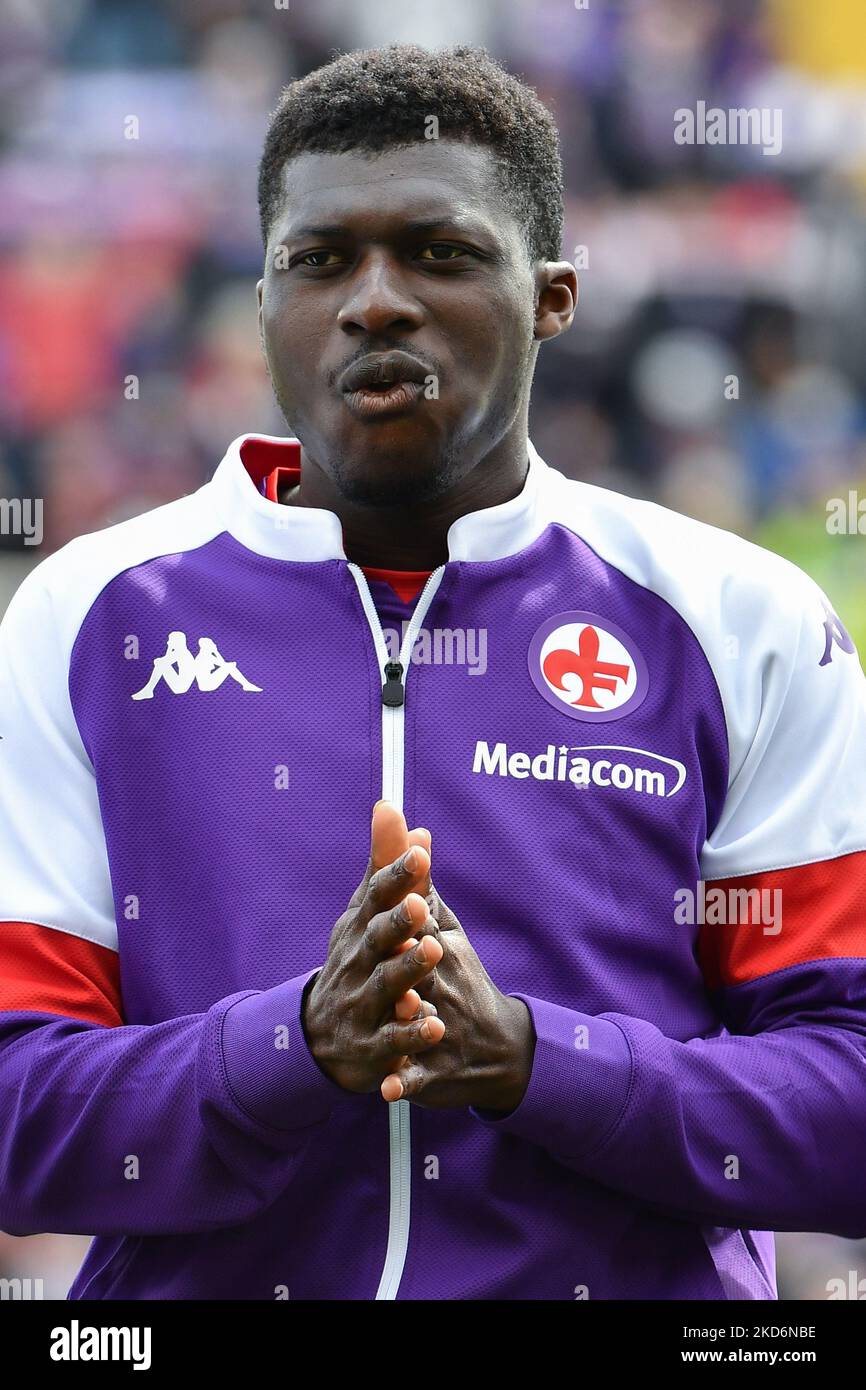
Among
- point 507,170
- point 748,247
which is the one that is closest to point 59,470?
point 748,247

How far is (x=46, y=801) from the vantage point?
6.43 ft

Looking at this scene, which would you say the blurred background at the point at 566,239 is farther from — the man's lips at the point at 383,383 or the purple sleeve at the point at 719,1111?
the purple sleeve at the point at 719,1111

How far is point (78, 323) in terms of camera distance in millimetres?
5867

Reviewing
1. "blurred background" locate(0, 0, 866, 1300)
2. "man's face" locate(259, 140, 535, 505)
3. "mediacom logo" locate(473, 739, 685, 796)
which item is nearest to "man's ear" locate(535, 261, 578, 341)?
"man's face" locate(259, 140, 535, 505)

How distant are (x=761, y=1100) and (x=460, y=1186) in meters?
0.30

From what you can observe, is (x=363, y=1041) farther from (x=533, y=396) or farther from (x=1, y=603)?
(x=533, y=396)

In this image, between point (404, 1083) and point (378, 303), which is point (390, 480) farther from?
point (404, 1083)

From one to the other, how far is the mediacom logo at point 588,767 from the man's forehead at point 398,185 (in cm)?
56

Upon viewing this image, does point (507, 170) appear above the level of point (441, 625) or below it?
above

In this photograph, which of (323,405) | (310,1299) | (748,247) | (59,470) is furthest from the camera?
(748,247)

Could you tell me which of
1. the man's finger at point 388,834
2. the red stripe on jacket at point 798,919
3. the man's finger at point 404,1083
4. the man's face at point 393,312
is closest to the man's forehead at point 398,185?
the man's face at point 393,312

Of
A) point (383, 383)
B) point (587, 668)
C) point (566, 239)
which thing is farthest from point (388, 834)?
point (566, 239)

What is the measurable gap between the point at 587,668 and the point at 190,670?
41cm

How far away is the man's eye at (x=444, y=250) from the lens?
1985 mm
